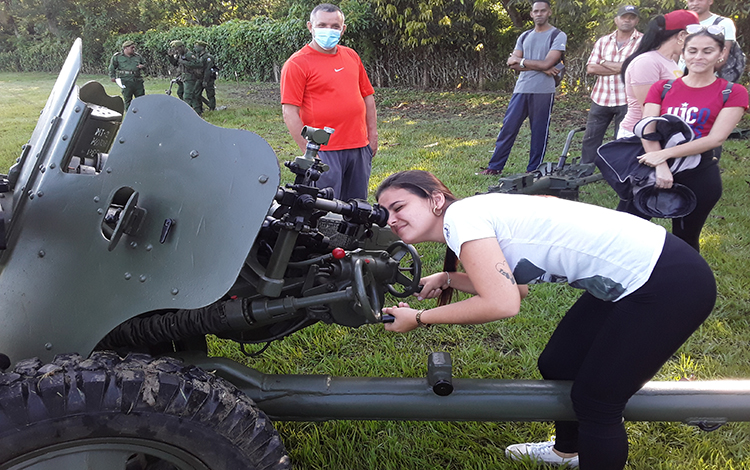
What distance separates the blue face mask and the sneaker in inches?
127

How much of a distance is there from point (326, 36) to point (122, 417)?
3.42 meters

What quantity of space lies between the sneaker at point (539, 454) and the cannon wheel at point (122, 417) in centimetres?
121

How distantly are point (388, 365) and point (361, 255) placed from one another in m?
1.19

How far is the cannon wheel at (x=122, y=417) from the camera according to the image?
161 centimetres

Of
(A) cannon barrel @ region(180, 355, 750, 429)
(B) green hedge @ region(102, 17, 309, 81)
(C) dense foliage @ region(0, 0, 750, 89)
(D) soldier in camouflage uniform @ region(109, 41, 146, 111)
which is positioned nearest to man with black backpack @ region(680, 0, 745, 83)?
(A) cannon barrel @ region(180, 355, 750, 429)

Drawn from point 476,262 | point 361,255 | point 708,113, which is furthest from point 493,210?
point 708,113

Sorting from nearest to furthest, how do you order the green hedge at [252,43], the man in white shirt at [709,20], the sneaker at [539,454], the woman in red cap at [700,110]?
the sneaker at [539,454] < the woman in red cap at [700,110] < the man in white shirt at [709,20] < the green hedge at [252,43]

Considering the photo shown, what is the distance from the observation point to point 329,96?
14.5ft

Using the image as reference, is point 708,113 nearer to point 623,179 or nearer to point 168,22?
point 623,179

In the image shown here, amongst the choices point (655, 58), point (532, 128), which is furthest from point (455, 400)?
point (532, 128)

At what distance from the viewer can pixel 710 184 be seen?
12.0 ft

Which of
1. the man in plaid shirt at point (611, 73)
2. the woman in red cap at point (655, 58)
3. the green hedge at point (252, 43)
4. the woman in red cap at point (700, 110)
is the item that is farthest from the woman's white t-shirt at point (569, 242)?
the green hedge at point (252, 43)

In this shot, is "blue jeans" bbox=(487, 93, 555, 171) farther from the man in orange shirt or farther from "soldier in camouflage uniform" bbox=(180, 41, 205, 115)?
"soldier in camouflage uniform" bbox=(180, 41, 205, 115)

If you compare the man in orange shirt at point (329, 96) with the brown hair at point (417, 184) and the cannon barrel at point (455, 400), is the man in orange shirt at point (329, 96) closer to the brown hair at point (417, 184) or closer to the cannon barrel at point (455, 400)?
the brown hair at point (417, 184)
